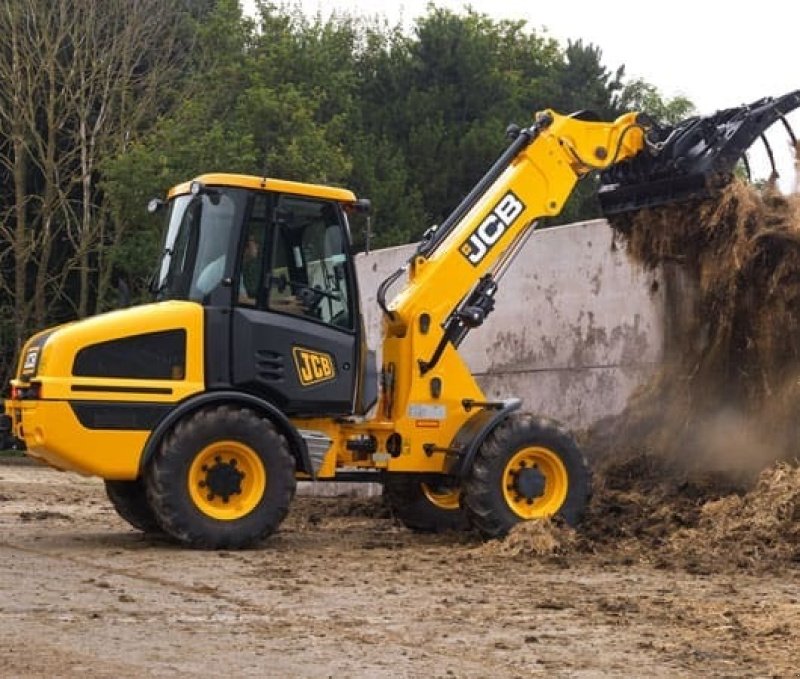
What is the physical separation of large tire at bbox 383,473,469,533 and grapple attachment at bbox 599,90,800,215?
2840 millimetres

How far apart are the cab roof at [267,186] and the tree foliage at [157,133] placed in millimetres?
19700

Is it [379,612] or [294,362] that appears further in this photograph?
[294,362]

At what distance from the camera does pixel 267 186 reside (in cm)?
1148

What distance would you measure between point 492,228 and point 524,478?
81.5 inches

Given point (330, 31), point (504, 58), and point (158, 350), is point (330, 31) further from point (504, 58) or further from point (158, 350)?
point (158, 350)

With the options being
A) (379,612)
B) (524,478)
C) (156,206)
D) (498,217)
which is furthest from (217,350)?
(379,612)

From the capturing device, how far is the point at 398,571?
10039 millimetres

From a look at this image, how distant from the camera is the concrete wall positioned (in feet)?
44.4

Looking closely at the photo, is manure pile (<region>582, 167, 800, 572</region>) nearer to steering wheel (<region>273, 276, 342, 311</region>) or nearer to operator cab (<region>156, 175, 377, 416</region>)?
operator cab (<region>156, 175, 377, 416</region>)

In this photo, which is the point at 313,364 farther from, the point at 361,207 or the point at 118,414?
the point at 118,414

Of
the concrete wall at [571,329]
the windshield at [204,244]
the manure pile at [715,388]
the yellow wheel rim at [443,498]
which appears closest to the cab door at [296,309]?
the windshield at [204,244]

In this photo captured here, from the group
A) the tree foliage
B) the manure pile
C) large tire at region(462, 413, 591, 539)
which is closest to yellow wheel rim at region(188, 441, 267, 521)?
large tire at region(462, 413, 591, 539)

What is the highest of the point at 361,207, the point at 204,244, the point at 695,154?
the point at 695,154

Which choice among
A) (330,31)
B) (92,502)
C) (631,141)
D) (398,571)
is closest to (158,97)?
(330,31)
